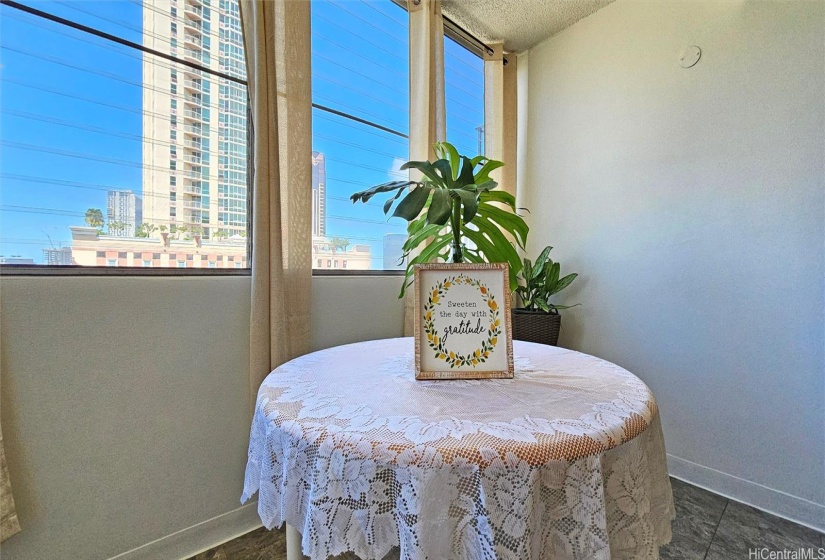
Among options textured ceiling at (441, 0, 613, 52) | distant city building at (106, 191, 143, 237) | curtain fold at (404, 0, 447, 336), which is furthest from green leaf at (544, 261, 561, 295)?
distant city building at (106, 191, 143, 237)

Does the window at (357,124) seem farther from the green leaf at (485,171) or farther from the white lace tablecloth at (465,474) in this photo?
the white lace tablecloth at (465,474)

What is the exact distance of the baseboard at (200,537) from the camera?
3.63 feet

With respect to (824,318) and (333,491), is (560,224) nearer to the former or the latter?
(824,318)

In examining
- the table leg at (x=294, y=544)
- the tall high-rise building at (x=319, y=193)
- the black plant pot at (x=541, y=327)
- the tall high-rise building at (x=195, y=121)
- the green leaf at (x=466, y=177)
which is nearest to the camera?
the table leg at (x=294, y=544)

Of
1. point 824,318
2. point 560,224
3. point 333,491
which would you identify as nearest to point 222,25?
point 333,491

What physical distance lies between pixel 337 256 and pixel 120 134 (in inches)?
34.3

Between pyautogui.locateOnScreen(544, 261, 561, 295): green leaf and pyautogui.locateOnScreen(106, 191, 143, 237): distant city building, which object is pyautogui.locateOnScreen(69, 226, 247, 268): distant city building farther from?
pyautogui.locateOnScreen(544, 261, 561, 295): green leaf

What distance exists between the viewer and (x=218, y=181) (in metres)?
1.30

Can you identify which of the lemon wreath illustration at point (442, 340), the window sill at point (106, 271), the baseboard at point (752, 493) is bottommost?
the baseboard at point (752, 493)

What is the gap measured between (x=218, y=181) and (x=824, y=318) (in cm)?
242

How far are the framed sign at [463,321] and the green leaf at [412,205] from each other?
0.42ft

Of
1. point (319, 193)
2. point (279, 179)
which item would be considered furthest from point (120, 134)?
point (319, 193)

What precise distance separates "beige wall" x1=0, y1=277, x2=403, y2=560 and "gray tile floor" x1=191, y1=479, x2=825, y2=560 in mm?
86

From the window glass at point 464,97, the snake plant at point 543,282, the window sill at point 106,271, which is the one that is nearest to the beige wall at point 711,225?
the snake plant at point 543,282
